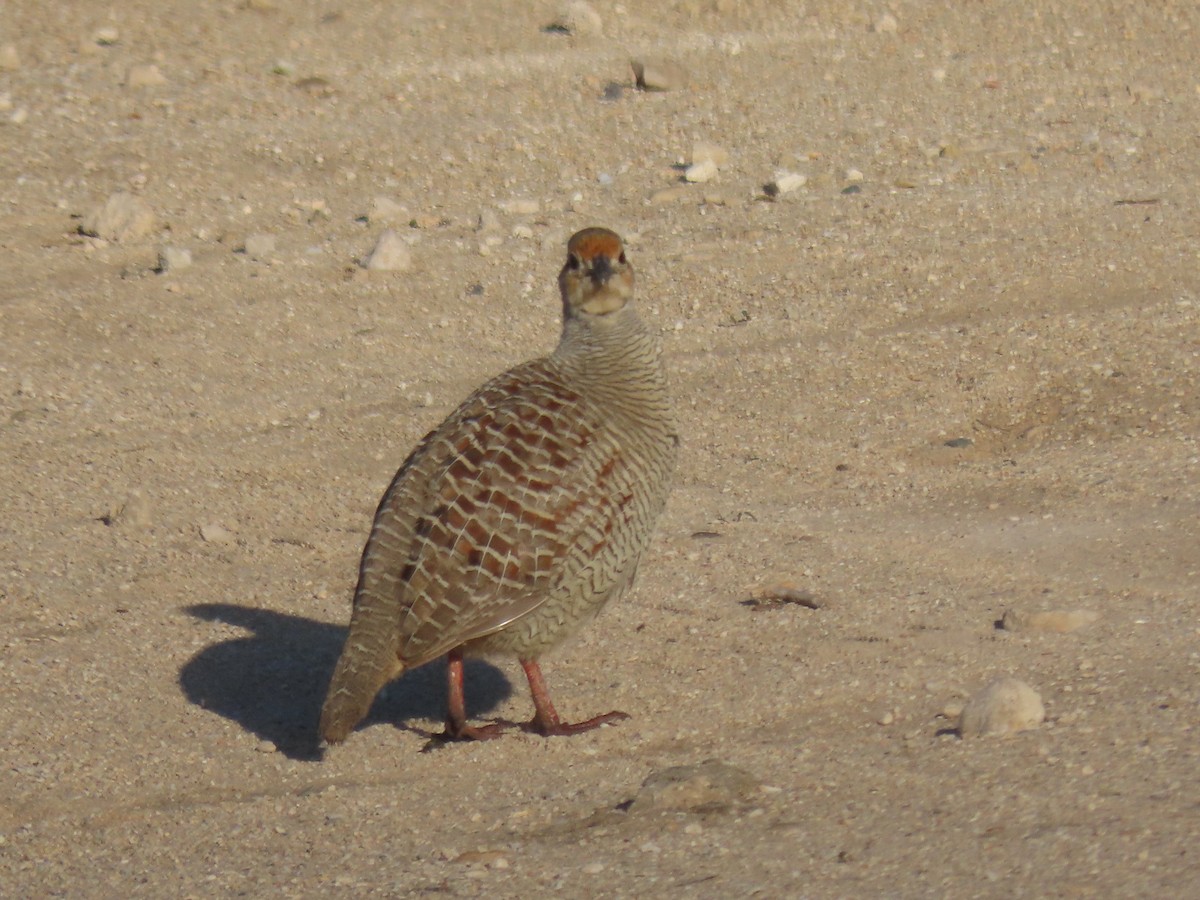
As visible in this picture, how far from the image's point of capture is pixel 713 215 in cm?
999

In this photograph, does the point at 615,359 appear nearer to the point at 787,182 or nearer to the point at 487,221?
the point at 487,221

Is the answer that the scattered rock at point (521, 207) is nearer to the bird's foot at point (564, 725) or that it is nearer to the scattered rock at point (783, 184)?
the scattered rock at point (783, 184)

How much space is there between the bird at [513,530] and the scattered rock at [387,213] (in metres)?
4.81

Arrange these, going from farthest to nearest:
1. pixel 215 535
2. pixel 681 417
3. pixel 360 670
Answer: pixel 681 417, pixel 215 535, pixel 360 670

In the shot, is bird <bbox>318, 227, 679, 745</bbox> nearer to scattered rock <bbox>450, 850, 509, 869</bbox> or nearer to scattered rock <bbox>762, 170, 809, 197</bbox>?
scattered rock <bbox>450, 850, 509, 869</bbox>

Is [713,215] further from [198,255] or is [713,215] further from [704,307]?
[198,255]

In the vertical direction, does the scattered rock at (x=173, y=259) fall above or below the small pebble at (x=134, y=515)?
above

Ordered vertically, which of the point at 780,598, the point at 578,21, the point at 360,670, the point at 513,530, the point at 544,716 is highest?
the point at 578,21

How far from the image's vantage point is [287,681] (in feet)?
18.7

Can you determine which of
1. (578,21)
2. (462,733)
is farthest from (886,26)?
(462,733)

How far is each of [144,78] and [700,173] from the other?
13.3ft

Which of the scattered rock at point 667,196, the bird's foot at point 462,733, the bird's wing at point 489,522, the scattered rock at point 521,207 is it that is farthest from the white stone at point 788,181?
the bird's foot at point 462,733

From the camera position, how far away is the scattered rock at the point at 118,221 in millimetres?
9648

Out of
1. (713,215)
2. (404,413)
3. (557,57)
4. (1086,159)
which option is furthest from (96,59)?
(1086,159)
